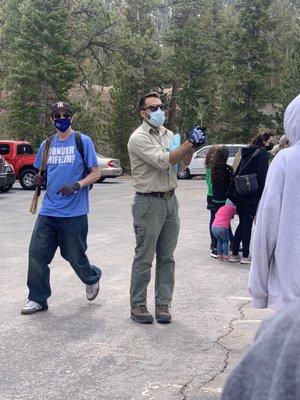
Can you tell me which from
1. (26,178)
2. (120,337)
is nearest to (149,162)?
(120,337)

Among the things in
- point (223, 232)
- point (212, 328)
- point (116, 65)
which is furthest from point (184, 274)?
point (116, 65)

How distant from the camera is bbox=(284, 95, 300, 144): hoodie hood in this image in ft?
10.5

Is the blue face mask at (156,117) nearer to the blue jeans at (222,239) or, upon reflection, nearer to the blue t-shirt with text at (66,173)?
the blue t-shirt with text at (66,173)

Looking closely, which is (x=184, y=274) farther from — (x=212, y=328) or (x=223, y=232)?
(x=212, y=328)

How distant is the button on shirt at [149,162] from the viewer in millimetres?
5809

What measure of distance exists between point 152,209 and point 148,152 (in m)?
0.48

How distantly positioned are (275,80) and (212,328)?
37264mm

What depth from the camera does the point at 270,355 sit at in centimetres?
116

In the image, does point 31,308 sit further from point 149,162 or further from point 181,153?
point 181,153

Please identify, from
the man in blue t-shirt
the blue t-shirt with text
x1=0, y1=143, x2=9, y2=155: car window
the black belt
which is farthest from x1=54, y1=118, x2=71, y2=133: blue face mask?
x1=0, y1=143, x2=9, y2=155: car window

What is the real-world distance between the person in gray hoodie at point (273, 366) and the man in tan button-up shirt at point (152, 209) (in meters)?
4.57

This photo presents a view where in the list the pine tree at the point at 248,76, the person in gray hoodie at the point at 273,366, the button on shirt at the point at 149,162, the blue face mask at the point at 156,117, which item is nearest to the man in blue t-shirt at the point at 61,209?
the button on shirt at the point at 149,162

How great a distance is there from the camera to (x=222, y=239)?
9.02 metres

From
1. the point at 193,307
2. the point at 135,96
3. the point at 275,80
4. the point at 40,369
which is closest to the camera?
the point at 40,369
